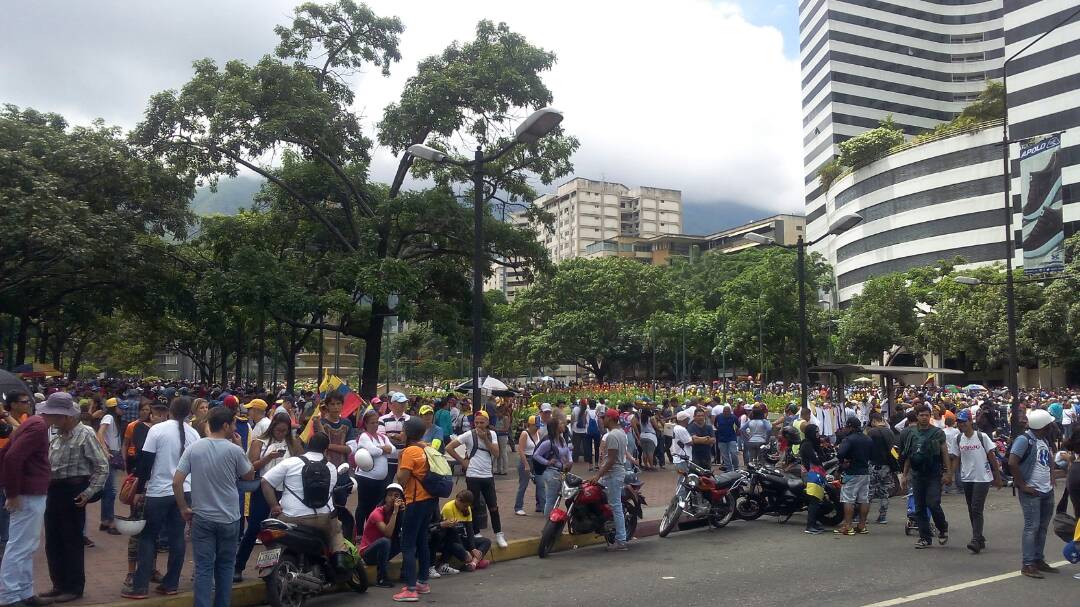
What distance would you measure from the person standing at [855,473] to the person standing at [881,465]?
216mm

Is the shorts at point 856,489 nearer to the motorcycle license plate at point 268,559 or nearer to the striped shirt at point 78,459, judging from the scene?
the motorcycle license plate at point 268,559

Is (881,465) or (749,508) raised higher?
(881,465)

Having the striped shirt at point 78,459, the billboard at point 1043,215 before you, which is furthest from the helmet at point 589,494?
the billboard at point 1043,215

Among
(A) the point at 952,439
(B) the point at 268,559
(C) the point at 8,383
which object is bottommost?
(B) the point at 268,559

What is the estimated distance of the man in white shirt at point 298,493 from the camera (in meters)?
6.78

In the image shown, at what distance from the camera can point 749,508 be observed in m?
11.7

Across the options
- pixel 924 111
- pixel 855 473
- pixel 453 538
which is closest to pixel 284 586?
pixel 453 538

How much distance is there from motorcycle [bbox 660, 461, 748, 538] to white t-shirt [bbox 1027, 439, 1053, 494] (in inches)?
162

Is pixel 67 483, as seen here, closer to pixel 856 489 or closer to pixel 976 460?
pixel 856 489

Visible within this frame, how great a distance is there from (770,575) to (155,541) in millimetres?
5681

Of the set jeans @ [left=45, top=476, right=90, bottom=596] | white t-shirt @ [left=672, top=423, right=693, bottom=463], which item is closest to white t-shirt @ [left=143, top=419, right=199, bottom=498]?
jeans @ [left=45, top=476, right=90, bottom=596]

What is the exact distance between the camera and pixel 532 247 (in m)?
23.4

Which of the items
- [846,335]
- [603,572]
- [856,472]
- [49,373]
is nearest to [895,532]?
[856,472]

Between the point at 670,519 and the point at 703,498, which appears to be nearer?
the point at 670,519
